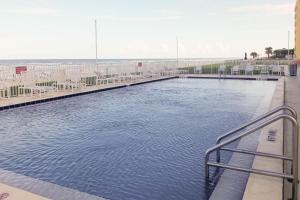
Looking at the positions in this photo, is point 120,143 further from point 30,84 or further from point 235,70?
point 235,70

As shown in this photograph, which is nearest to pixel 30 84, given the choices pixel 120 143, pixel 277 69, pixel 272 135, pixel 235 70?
pixel 120 143

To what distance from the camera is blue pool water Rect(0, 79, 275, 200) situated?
3.51 metres

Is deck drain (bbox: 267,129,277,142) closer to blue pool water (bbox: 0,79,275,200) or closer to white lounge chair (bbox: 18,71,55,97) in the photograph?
blue pool water (bbox: 0,79,275,200)

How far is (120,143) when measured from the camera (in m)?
5.10

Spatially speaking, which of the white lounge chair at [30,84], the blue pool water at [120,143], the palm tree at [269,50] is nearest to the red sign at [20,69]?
the white lounge chair at [30,84]

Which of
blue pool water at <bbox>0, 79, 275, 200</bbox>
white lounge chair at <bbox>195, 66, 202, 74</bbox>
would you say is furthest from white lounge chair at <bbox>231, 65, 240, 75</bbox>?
blue pool water at <bbox>0, 79, 275, 200</bbox>

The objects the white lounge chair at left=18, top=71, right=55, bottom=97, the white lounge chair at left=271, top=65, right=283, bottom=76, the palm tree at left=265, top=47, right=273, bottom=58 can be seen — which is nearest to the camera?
the white lounge chair at left=18, top=71, right=55, bottom=97

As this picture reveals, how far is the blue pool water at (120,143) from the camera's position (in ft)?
11.5

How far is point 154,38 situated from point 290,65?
27275 mm

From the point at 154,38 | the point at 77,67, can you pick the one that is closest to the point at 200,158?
the point at 77,67

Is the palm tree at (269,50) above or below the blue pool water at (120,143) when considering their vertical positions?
above

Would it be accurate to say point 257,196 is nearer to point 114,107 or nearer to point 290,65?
point 114,107

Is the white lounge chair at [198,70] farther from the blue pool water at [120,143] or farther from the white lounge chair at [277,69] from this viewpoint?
the blue pool water at [120,143]

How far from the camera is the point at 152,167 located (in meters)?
3.98
